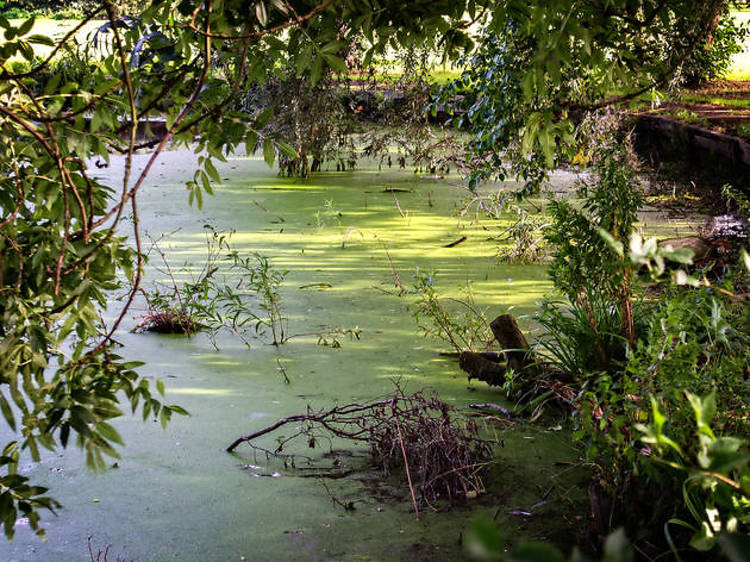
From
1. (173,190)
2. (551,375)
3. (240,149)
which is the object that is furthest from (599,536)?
(240,149)

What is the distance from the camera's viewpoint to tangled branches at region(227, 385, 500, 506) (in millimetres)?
2316

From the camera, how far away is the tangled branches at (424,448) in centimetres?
232

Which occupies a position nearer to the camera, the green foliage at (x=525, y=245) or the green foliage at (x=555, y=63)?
the green foliage at (x=555, y=63)

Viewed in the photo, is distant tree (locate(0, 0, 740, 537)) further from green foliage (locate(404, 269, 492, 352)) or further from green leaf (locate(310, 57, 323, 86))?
green foliage (locate(404, 269, 492, 352))

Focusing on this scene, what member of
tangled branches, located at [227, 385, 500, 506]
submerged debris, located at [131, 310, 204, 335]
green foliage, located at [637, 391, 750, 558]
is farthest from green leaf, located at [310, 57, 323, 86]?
submerged debris, located at [131, 310, 204, 335]

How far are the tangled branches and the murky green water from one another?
68 mm

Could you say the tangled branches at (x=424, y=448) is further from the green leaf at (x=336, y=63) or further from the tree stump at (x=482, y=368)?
the green leaf at (x=336, y=63)

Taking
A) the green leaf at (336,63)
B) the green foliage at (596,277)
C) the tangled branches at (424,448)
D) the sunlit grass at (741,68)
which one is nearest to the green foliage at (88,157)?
the green leaf at (336,63)

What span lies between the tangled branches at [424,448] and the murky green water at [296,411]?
7 cm

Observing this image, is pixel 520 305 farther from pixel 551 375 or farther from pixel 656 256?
pixel 656 256

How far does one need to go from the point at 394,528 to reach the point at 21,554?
0.90m

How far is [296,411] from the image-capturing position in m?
2.88

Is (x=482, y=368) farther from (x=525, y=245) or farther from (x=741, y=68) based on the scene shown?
(x=741, y=68)

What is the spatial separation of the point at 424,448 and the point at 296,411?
2.18ft
